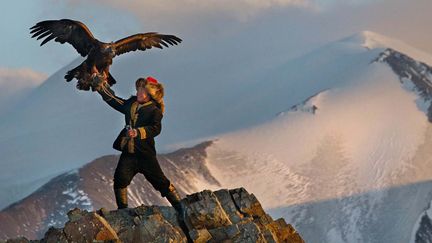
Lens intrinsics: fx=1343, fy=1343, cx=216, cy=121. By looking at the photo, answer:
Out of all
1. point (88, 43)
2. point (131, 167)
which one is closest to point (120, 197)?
point (131, 167)

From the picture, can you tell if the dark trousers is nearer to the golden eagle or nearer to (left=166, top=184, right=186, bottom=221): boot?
(left=166, top=184, right=186, bottom=221): boot

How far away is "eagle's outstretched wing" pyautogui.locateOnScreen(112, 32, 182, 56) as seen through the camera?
3338cm

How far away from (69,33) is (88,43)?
0.59m

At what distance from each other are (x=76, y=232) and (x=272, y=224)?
228 inches

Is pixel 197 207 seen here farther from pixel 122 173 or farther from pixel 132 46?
pixel 132 46

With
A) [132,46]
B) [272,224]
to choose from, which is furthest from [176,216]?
[132,46]

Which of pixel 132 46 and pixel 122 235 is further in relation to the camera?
pixel 132 46

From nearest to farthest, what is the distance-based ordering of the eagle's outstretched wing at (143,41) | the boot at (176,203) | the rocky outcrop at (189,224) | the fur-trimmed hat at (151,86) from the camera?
the rocky outcrop at (189,224)
the boot at (176,203)
the fur-trimmed hat at (151,86)
the eagle's outstretched wing at (143,41)

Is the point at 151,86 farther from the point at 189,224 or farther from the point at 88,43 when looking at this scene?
the point at 189,224

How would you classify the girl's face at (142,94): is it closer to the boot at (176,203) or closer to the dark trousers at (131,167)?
the dark trousers at (131,167)

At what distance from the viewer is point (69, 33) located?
110 feet

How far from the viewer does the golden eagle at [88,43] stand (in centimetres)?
3254

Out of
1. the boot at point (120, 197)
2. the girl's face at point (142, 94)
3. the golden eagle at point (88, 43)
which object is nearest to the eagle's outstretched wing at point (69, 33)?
the golden eagle at point (88, 43)

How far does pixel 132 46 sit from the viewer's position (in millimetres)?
33594
